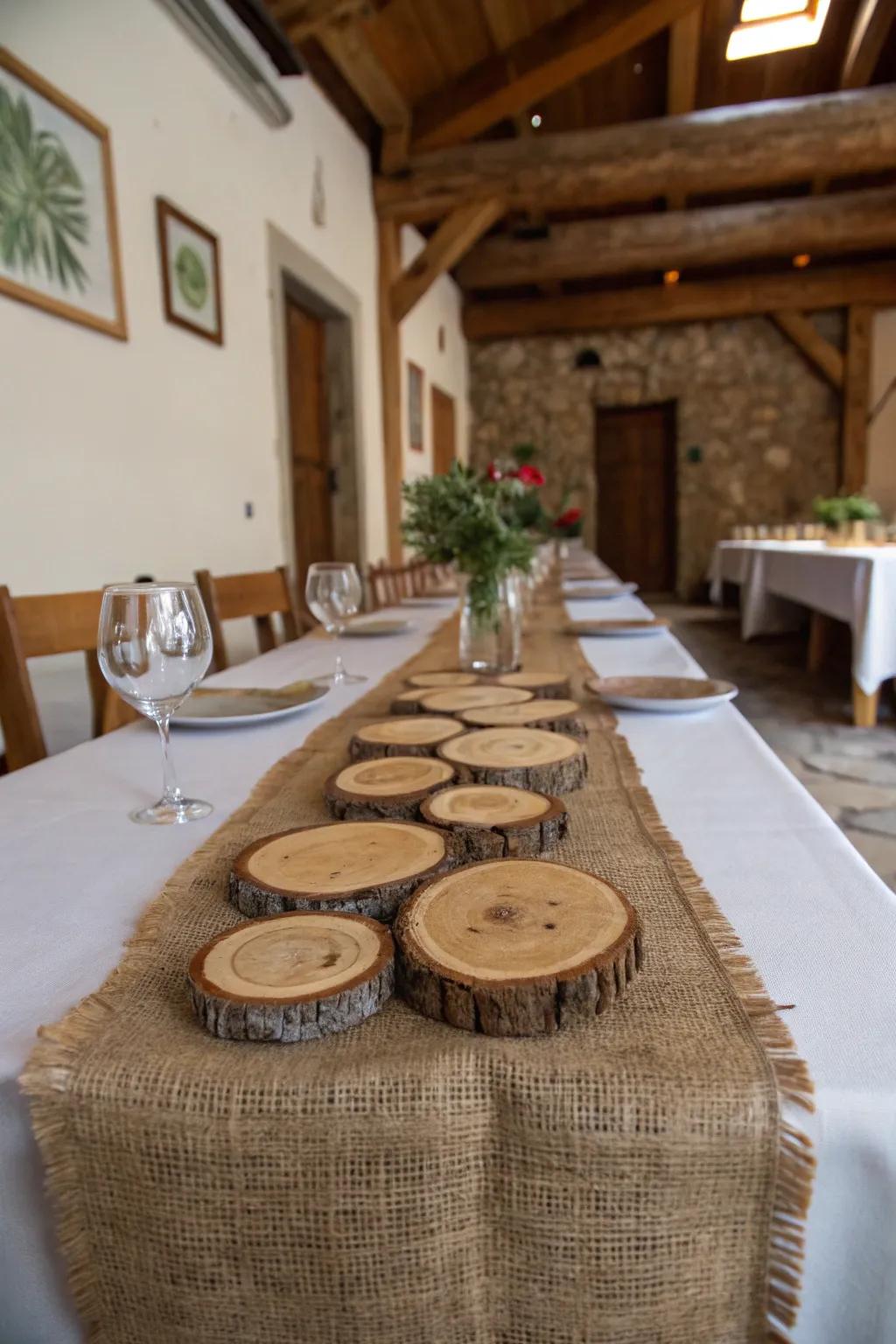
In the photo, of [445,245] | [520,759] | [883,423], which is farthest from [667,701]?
[883,423]

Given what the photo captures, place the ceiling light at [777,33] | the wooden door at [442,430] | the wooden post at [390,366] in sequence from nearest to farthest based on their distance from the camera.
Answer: the ceiling light at [777,33]
the wooden post at [390,366]
the wooden door at [442,430]

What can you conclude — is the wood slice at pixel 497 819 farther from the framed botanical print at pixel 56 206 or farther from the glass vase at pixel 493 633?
the framed botanical print at pixel 56 206

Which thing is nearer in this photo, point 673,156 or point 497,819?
point 497,819

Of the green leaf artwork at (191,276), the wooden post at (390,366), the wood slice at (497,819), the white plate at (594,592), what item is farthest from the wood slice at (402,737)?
the wooden post at (390,366)

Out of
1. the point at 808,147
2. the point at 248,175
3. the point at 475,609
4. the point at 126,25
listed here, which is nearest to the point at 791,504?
the point at 808,147

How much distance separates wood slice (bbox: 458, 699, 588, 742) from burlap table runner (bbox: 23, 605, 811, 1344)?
0.50 m

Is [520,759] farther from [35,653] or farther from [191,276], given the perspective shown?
[191,276]

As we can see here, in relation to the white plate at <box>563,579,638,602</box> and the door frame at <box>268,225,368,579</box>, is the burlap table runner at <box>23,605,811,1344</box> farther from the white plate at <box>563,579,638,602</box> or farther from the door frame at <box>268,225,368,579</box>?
the door frame at <box>268,225,368,579</box>

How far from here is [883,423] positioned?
25.6 feet

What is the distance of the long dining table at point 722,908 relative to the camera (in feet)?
1.19

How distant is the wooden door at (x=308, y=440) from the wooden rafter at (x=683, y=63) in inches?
98.2

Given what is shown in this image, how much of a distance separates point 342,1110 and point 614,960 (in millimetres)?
144

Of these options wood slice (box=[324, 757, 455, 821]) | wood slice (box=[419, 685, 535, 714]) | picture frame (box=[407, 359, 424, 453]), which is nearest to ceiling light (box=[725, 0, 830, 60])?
picture frame (box=[407, 359, 424, 453])

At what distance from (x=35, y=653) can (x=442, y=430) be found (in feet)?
21.7
